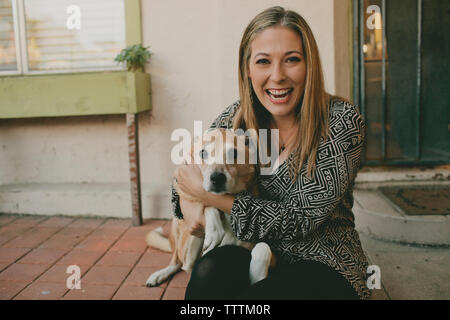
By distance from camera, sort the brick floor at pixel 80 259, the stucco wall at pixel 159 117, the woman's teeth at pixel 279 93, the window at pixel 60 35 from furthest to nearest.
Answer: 1. the window at pixel 60 35
2. the stucco wall at pixel 159 117
3. the brick floor at pixel 80 259
4. the woman's teeth at pixel 279 93

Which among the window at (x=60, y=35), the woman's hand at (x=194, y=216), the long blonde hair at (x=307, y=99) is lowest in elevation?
the woman's hand at (x=194, y=216)

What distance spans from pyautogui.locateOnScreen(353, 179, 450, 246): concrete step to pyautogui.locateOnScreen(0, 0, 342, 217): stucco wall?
0.98 meters

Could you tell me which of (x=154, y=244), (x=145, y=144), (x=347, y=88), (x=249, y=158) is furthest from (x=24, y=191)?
(x=347, y=88)

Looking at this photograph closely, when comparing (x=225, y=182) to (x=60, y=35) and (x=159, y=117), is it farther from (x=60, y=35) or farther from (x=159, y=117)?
(x=60, y=35)

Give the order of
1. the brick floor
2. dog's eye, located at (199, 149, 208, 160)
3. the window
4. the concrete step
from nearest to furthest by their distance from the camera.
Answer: dog's eye, located at (199, 149, 208, 160) < the brick floor < the concrete step < the window

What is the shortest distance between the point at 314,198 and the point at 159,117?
2.51m

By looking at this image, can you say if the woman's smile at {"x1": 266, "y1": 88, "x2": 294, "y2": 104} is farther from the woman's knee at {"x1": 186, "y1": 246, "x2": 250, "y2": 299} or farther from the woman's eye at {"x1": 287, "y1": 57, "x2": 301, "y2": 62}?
the woman's knee at {"x1": 186, "y1": 246, "x2": 250, "y2": 299}

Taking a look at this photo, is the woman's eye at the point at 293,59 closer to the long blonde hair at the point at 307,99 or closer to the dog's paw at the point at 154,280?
the long blonde hair at the point at 307,99

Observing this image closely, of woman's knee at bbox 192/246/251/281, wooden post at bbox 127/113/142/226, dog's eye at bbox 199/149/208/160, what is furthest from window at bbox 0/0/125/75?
woman's knee at bbox 192/246/251/281

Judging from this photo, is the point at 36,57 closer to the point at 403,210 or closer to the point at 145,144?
the point at 145,144

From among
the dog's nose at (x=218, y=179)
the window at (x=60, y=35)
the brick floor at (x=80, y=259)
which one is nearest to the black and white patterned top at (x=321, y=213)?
the dog's nose at (x=218, y=179)

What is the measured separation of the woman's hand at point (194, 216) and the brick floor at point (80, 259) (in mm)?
723

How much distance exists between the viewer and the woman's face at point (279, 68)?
1.75m

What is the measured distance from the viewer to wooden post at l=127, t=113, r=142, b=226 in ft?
11.6
